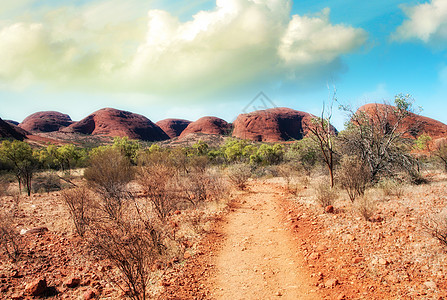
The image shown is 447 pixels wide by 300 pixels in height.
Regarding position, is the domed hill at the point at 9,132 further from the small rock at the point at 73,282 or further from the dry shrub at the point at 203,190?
the small rock at the point at 73,282

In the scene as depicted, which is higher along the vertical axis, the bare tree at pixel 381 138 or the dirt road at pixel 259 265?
the bare tree at pixel 381 138

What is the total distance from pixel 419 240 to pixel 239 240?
3.66 m

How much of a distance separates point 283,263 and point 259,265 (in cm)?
47

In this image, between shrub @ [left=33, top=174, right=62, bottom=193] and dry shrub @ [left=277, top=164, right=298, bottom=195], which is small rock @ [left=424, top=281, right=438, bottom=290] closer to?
dry shrub @ [left=277, top=164, right=298, bottom=195]

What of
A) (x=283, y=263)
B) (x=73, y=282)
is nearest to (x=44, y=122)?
(x=73, y=282)

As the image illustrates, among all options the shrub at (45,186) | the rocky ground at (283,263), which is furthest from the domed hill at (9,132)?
the rocky ground at (283,263)

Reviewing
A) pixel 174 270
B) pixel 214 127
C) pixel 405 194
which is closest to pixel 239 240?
pixel 174 270

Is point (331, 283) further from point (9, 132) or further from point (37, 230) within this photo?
point (9, 132)

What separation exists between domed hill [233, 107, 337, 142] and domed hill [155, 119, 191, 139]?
51609mm

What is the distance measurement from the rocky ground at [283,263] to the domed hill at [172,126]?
13455cm

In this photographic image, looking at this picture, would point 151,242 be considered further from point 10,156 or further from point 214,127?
point 214,127

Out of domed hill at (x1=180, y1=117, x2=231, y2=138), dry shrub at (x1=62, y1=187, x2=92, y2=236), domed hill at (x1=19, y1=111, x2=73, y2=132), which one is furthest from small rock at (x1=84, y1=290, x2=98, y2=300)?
domed hill at (x1=19, y1=111, x2=73, y2=132)

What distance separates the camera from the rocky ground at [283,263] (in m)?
3.54

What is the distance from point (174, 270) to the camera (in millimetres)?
4430
